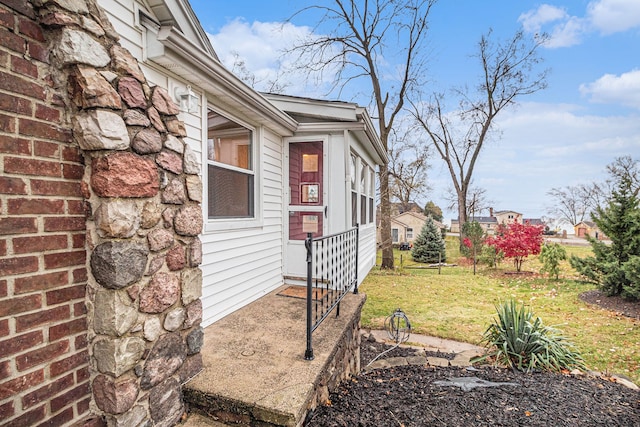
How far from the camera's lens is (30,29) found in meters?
1.38

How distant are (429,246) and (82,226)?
1436 cm

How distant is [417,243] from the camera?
14.9m

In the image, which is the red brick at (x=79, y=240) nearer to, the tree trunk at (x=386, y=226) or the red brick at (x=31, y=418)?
the red brick at (x=31, y=418)

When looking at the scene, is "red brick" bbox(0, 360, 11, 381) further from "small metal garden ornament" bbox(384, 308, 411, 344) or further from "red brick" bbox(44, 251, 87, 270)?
"small metal garden ornament" bbox(384, 308, 411, 344)

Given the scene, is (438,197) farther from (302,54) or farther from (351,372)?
(351,372)

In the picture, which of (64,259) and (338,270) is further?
(338,270)

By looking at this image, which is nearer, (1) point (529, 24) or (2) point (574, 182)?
(1) point (529, 24)

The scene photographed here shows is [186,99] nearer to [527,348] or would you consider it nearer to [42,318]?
[42,318]

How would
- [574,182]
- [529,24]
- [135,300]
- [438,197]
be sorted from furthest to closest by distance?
[574,182] < [438,197] < [529,24] < [135,300]

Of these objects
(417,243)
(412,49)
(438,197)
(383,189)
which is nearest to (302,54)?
(412,49)

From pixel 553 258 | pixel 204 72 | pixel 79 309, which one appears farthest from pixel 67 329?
pixel 553 258

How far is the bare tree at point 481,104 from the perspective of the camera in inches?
606

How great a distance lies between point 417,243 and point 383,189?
202 inches

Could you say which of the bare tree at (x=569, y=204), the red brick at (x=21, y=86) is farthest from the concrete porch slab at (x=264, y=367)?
the bare tree at (x=569, y=204)
